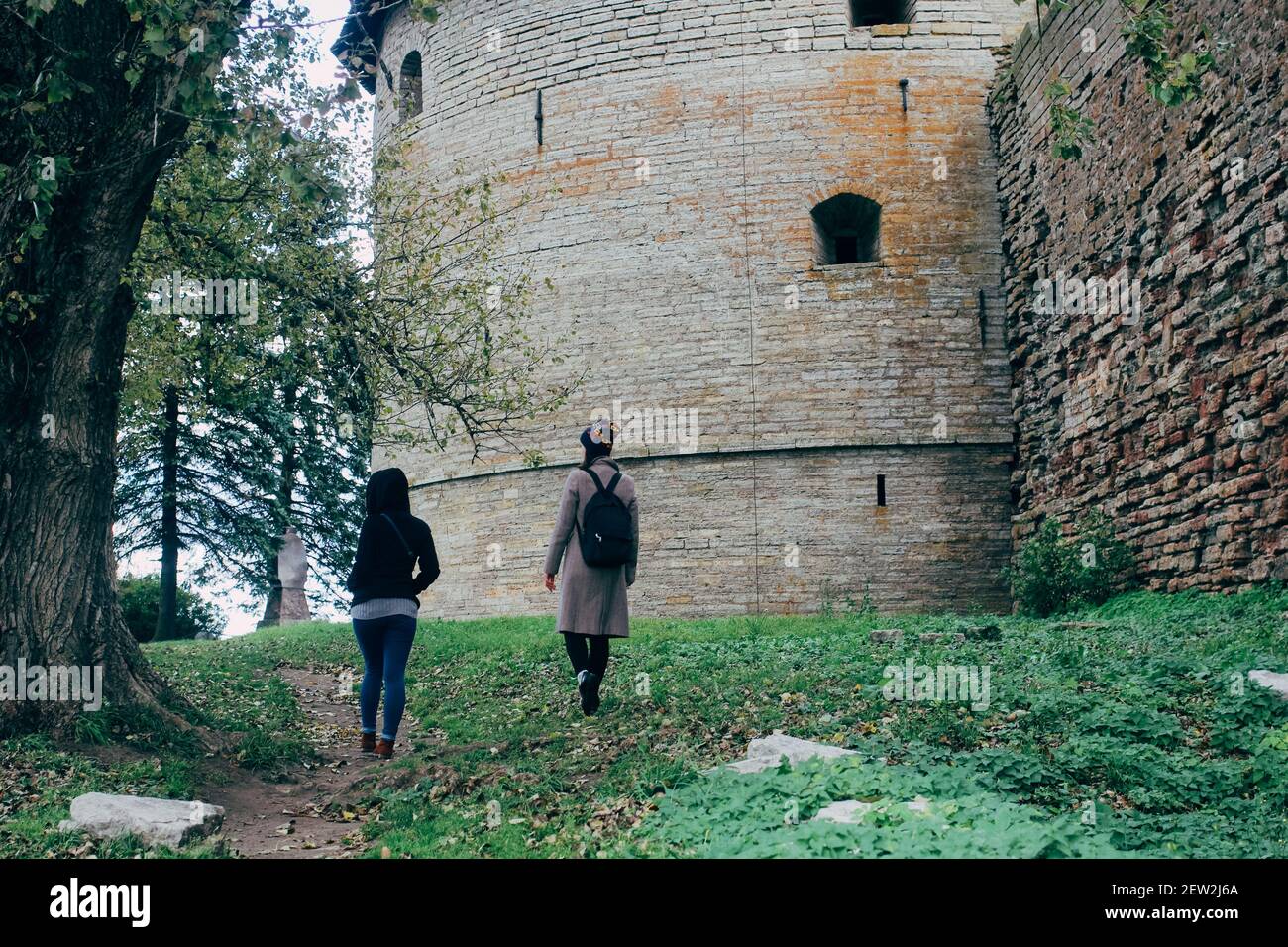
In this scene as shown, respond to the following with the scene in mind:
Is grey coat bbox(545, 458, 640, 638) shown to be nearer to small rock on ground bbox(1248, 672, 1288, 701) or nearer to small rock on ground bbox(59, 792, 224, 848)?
small rock on ground bbox(59, 792, 224, 848)

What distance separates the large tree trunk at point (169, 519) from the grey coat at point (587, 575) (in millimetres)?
13494

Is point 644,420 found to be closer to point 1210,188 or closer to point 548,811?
point 1210,188

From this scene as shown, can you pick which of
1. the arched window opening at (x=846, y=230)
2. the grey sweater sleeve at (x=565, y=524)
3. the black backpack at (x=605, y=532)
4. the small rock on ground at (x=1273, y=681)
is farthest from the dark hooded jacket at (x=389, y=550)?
the arched window opening at (x=846, y=230)

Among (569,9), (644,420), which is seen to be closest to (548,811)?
(644,420)

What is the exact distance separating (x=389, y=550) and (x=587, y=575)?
1.25 m

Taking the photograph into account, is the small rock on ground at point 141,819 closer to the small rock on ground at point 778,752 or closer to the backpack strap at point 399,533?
the backpack strap at point 399,533

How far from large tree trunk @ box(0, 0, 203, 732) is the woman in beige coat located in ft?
9.27

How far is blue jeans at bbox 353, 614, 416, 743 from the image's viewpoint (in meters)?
6.99

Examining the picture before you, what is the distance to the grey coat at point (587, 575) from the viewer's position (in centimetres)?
735

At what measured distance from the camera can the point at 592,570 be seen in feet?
24.4

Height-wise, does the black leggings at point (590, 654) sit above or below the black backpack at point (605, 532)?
below

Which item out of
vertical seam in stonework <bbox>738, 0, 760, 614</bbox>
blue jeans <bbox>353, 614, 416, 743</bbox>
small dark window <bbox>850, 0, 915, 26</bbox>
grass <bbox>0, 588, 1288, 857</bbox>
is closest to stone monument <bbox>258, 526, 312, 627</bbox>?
vertical seam in stonework <bbox>738, 0, 760, 614</bbox>

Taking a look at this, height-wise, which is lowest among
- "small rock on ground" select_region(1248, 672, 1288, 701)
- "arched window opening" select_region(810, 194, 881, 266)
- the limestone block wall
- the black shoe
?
the black shoe

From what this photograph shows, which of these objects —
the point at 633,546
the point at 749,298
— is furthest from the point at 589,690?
the point at 749,298
